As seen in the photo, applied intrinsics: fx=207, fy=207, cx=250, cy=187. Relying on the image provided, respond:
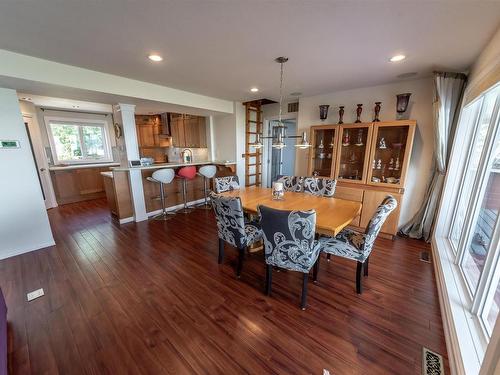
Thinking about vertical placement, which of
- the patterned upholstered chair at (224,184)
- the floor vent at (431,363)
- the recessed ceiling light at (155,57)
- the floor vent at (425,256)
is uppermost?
the recessed ceiling light at (155,57)

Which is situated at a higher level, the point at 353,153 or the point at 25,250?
the point at 353,153

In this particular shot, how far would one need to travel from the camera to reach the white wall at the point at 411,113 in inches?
118

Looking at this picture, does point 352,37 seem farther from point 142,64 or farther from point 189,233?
point 189,233

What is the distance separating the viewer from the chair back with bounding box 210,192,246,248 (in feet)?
6.45

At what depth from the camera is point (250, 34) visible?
1.80 meters

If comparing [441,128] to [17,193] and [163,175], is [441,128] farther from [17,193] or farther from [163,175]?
[17,193]

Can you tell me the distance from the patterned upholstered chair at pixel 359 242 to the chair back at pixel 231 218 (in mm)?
797

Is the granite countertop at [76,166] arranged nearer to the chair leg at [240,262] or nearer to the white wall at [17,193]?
the white wall at [17,193]

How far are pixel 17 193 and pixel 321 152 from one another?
4.59 m

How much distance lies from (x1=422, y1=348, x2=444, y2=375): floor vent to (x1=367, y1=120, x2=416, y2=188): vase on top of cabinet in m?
2.21

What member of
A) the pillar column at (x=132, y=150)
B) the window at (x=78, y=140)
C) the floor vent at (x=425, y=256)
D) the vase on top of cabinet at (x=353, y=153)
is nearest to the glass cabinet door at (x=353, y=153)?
the vase on top of cabinet at (x=353, y=153)

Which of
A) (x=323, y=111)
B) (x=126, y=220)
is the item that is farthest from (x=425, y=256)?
(x=126, y=220)

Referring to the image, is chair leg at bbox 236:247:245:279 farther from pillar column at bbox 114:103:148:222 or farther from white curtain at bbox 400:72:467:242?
white curtain at bbox 400:72:467:242

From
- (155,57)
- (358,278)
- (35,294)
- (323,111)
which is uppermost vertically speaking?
(155,57)
